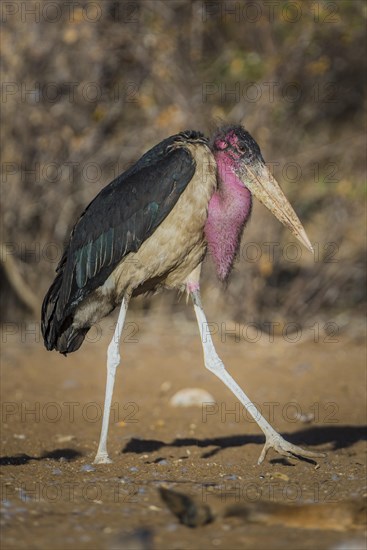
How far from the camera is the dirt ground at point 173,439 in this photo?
337 cm

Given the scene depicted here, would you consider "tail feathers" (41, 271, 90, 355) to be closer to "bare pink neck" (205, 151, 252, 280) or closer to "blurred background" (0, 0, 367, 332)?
"bare pink neck" (205, 151, 252, 280)

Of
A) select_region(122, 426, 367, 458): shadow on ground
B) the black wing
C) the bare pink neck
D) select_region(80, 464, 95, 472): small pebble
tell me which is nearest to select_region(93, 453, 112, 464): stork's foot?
select_region(80, 464, 95, 472): small pebble

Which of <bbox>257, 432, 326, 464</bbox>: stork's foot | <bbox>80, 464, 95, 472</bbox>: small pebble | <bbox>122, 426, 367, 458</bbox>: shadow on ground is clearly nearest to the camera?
<bbox>80, 464, 95, 472</bbox>: small pebble

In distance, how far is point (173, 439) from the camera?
6375 millimetres

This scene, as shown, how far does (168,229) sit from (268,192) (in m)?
0.64

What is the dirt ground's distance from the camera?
11.1ft

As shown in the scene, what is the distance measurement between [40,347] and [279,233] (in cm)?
268

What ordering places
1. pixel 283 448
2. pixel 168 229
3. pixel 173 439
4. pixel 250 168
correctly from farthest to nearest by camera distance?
1. pixel 173 439
2. pixel 250 168
3. pixel 168 229
4. pixel 283 448

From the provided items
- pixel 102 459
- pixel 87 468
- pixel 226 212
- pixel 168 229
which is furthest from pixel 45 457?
pixel 226 212

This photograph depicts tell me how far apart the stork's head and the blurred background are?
376 centimetres

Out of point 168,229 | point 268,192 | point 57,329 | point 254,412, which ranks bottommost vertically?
point 254,412

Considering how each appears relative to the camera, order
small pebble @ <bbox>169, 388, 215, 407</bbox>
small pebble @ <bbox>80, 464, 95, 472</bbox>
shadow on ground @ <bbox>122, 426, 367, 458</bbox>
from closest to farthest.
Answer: small pebble @ <bbox>80, 464, 95, 472</bbox> → shadow on ground @ <bbox>122, 426, 367, 458</bbox> → small pebble @ <bbox>169, 388, 215, 407</bbox>

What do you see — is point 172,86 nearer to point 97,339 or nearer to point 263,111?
point 263,111

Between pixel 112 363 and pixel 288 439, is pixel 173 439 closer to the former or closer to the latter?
pixel 288 439
